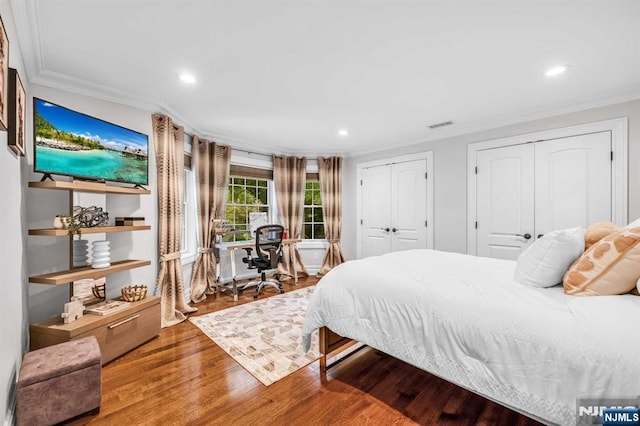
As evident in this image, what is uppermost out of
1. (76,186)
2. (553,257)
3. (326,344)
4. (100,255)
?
(76,186)

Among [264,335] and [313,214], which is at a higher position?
[313,214]

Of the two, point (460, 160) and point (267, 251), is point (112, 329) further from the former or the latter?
point (460, 160)

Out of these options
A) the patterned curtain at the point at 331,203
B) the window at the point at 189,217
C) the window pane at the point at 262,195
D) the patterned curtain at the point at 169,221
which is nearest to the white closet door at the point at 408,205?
the patterned curtain at the point at 331,203

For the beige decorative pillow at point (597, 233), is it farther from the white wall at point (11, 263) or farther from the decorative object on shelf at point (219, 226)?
the decorative object on shelf at point (219, 226)

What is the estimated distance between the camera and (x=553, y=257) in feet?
5.25

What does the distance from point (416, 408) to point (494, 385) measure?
1.86 ft

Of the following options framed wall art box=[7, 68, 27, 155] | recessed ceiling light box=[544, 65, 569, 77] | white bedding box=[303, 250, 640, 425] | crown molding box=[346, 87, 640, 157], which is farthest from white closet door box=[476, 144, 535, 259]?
framed wall art box=[7, 68, 27, 155]

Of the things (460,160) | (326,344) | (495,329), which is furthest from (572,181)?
(326,344)

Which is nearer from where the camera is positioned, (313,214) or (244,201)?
(244,201)

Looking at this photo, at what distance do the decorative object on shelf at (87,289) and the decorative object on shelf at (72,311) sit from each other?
0.47 ft

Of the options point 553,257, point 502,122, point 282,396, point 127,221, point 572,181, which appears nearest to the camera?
point 553,257

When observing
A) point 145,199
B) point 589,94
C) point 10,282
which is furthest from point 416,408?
point 589,94

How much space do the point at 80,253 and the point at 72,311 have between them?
521 mm

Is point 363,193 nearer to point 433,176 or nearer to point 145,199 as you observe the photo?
point 433,176
